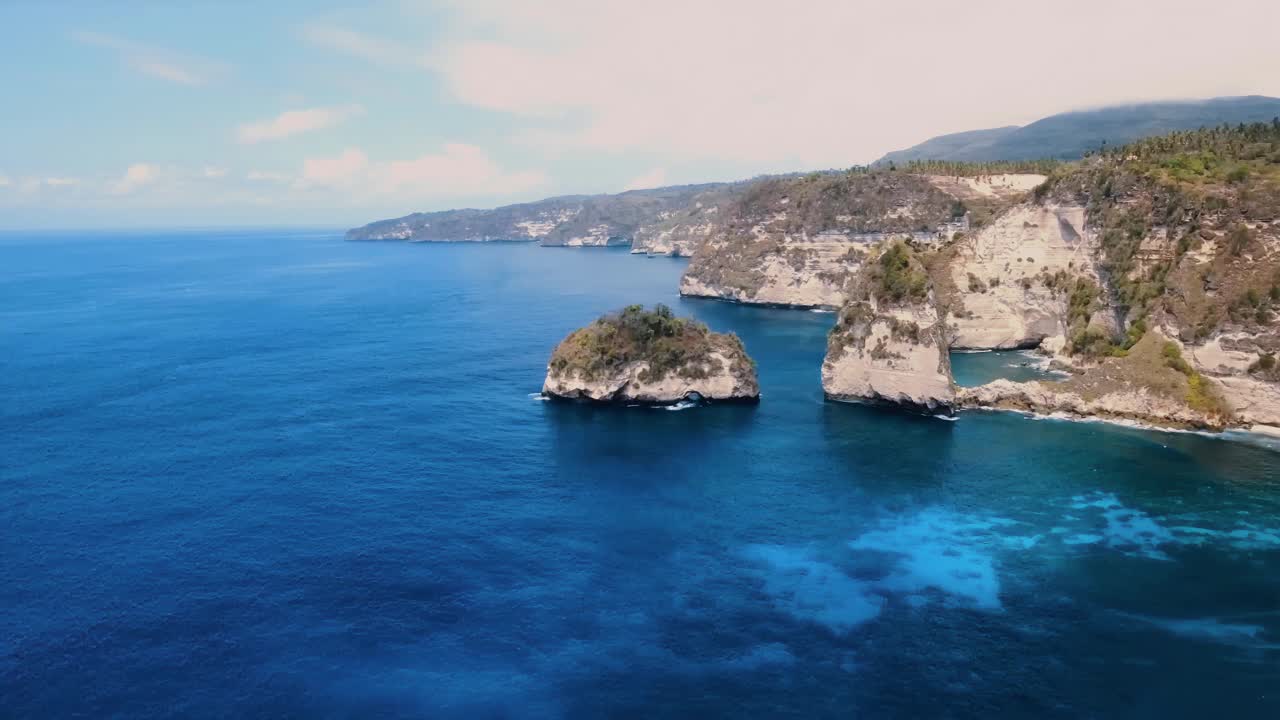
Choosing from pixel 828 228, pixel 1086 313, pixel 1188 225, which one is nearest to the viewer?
pixel 1188 225

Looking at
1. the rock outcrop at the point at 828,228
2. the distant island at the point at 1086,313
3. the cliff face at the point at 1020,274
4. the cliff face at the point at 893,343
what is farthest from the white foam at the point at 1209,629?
the rock outcrop at the point at 828,228

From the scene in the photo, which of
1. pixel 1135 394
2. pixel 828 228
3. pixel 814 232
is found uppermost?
pixel 828 228

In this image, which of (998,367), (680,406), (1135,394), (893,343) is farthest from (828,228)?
(1135,394)

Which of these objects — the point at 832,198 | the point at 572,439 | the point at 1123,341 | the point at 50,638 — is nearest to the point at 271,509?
the point at 50,638

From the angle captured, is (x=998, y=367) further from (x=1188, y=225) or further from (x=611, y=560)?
(x=611, y=560)

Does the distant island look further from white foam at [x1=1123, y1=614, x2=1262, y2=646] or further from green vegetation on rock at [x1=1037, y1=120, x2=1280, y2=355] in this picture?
white foam at [x1=1123, y1=614, x2=1262, y2=646]

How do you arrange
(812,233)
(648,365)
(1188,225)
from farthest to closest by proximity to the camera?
1. (812,233)
2. (648,365)
3. (1188,225)

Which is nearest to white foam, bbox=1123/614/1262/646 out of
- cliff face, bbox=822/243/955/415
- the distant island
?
the distant island
